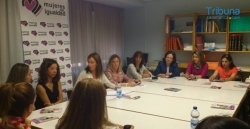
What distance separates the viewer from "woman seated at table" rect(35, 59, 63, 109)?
2.81m

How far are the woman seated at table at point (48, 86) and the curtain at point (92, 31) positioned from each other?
188 centimetres

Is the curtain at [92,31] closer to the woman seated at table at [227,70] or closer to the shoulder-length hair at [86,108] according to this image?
the woman seated at table at [227,70]

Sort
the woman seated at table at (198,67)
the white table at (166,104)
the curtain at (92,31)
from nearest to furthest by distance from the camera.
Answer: the white table at (166,104), the woman seated at table at (198,67), the curtain at (92,31)

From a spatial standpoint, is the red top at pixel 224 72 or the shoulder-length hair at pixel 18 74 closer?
the shoulder-length hair at pixel 18 74

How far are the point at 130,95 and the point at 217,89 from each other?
1.29 meters

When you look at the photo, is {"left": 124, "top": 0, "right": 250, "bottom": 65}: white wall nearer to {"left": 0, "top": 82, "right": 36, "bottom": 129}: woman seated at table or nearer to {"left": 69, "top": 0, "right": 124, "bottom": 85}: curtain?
{"left": 69, "top": 0, "right": 124, "bottom": 85}: curtain

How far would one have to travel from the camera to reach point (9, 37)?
138 inches

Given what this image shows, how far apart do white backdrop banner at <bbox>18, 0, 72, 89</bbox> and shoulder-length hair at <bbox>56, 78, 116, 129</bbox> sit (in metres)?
2.35

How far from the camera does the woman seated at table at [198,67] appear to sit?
163 inches

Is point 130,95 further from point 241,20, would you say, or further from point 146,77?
point 241,20

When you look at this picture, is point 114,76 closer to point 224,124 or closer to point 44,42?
point 44,42

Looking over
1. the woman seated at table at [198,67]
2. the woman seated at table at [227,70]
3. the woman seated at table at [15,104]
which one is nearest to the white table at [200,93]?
the woman seated at table at [227,70]

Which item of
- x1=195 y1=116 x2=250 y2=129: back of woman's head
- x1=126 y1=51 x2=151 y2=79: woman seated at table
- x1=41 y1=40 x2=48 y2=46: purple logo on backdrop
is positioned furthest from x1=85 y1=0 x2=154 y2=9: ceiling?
x1=195 y1=116 x2=250 y2=129: back of woman's head

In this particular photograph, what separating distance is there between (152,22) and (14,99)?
5066mm
